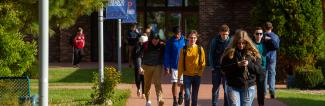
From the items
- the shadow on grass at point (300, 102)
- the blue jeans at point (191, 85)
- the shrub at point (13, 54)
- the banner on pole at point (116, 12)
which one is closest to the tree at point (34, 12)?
the shrub at point (13, 54)

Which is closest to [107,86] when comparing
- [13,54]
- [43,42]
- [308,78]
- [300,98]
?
[13,54]

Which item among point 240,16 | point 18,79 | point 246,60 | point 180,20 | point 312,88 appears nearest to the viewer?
point 246,60

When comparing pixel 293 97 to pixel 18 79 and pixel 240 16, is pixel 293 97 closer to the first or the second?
pixel 18 79

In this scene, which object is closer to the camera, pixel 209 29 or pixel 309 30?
pixel 309 30

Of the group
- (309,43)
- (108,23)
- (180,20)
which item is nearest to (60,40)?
(108,23)

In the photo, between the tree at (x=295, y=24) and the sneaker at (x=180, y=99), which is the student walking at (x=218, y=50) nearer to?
the sneaker at (x=180, y=99)

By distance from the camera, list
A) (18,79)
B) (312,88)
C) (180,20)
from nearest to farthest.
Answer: (18,79)
(312,88)
(180,20)

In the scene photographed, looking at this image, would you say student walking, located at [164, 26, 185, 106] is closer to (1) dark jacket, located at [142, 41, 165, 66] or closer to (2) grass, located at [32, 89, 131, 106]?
(1) dark jacket, located at [142, 41, 165, 66]

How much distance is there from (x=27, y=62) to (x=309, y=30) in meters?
9.05

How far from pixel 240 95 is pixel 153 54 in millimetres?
4410

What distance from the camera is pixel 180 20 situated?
3194cm

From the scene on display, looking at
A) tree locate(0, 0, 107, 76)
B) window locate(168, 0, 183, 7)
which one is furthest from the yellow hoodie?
window locate(168, 0, 183, 7)

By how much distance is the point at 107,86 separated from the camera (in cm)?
1458

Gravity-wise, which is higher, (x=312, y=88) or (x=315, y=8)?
(x=315, y=8)
